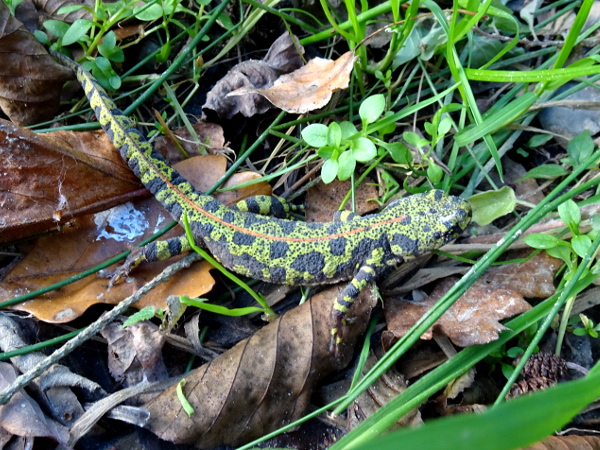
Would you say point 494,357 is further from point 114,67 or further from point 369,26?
point 114,67

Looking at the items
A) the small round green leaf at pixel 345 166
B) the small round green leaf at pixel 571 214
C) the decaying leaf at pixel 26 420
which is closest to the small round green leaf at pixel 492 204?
the small round green leaf at pixel 571 214

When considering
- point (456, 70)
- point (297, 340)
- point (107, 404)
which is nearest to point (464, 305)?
point (297, 340)

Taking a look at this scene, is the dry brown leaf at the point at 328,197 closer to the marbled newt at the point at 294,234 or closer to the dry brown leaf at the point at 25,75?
the marbled newt at the point at 294,234

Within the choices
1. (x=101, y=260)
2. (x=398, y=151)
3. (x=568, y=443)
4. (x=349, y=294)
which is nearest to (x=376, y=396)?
(x=349, y=294)

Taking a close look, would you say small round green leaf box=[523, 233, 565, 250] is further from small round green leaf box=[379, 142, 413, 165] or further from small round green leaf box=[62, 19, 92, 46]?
small round green leaf box=[62, 19, 92, 46]

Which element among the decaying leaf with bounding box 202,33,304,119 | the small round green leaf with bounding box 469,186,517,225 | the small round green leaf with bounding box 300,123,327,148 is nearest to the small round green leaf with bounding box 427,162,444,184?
the small round green leaf with bounding box 469,186,517,225

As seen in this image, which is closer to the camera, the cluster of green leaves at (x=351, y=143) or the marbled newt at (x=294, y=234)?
the cluster of green leaves at (x=351, y=143)
